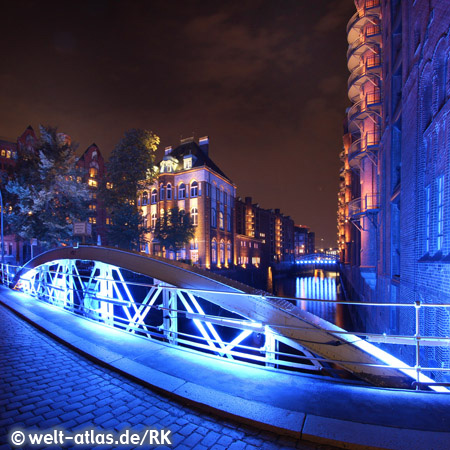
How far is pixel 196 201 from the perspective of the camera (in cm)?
4791

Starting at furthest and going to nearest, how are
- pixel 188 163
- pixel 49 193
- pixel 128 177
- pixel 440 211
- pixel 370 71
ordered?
pixel 188 163 → pixel 128 177 → pixel 49 193 → pixel 370 71 → pixel 440 211

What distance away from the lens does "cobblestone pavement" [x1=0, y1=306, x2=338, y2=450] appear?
3.04 metres

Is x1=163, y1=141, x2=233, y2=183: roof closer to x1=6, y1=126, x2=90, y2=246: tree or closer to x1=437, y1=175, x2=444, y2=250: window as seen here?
x1=6, y1=126, x2=90, y2=246: tree

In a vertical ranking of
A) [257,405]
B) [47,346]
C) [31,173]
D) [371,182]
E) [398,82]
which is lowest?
[47,346]

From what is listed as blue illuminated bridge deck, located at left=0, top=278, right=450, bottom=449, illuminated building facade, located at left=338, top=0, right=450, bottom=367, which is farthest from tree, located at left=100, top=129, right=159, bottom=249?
blue illuminated bridge deck, located at left=0, top=278, right=450, bottom=449

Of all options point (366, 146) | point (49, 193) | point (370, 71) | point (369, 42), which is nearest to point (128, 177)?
point (49, 193)

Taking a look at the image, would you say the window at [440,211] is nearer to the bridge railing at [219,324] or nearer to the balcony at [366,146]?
the bridge railing at [219,324]

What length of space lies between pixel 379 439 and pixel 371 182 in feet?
68.2

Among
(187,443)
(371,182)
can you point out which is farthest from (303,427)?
(371,182)

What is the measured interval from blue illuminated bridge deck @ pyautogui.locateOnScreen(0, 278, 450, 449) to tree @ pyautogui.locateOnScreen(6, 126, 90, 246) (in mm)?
23127

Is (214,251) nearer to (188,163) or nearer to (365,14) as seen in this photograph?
(188,163)

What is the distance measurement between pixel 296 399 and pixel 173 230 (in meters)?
37.8

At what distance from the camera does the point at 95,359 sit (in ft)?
16.5

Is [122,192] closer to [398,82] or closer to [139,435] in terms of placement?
[398,82]
